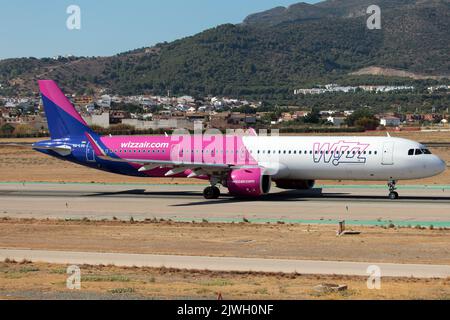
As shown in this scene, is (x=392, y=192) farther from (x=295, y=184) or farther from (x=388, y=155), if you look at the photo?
(x=295, y=184)

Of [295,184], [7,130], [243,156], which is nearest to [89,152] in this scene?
[243,156]

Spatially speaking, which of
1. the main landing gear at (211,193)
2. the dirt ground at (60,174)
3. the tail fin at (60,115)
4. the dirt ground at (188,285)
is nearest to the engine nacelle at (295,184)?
the main landing gear at (211,193)

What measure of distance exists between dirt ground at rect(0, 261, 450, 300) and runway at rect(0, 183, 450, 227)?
15550mm

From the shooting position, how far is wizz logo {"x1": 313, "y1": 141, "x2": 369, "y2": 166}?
51562 millimetres

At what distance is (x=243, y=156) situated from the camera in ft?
179

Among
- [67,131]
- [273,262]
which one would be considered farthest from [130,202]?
[273,262]

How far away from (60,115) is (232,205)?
1676 centimetres

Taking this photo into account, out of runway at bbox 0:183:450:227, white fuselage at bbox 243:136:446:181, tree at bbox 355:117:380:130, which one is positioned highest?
tree at bbox 355:117:380:130

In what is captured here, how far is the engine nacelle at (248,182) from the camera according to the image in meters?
51.5

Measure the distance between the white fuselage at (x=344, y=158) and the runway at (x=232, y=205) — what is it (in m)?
1.64

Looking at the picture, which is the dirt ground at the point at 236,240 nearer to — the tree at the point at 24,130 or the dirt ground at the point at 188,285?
the dirt ground at the point at 188,285

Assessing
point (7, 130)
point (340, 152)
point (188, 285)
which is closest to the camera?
point (188, 285)

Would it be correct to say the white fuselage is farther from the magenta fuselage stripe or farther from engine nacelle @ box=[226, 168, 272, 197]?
engine nacelle @ box=[226, 168, 272, 197]

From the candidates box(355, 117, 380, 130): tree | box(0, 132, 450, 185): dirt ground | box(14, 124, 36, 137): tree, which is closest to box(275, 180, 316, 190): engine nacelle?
box(0, 132, 450, 185): dirt ground
